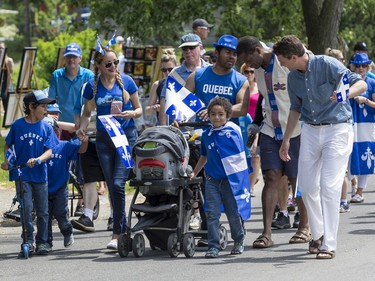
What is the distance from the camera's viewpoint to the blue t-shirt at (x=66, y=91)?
46.7ft

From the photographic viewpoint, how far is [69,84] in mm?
14266

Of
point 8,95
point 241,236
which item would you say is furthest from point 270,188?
point 8,95

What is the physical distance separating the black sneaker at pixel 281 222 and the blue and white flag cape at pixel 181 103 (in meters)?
1.83

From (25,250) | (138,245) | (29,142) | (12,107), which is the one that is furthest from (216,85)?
(12,107)

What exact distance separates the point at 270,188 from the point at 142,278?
2.27 m

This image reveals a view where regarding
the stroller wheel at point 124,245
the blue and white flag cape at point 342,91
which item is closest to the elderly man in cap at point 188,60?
the stroller wheel at point 124,245

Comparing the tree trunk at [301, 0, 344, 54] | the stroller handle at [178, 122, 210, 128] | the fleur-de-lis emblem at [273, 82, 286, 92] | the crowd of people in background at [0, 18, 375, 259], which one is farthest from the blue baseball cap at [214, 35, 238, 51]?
the tree trunk at [301, 0, 344, 54]

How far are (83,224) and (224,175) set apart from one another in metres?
2.61

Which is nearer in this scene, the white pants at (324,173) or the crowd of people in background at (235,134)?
the white pants at (324,173)

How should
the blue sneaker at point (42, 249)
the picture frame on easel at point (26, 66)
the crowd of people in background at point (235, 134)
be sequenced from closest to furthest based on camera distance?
the crowd of people in background at point (235, 134)
the blue sneaker at point (42, 249)
the picture frame on easel at point (26, 66)

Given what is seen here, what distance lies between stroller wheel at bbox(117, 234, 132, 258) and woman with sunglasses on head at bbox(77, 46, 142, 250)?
Result: 1.26 feet

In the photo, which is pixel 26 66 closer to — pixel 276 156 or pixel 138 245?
pixel 276 156

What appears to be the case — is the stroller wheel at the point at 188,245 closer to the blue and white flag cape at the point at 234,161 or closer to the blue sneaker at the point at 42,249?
the blue and white flag cape at the point at 234,161

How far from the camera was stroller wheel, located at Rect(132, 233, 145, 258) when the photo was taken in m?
10.8
